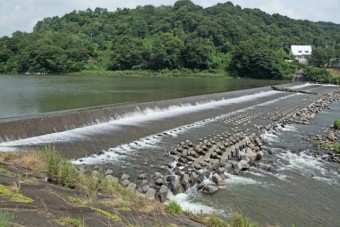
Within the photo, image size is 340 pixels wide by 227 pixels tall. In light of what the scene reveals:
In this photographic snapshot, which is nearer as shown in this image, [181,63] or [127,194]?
[127,194]

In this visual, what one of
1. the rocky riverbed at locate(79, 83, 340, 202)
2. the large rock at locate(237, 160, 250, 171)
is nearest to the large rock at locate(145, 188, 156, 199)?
the rocky riverbed at locate(79, 83, 340, 202)

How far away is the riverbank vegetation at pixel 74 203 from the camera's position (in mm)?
4660

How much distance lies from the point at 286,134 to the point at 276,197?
9.47 metres

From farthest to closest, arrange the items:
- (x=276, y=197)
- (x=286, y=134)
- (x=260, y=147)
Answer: (x=286, y=134)
(x=260, y=147)
(x=276, y=197)

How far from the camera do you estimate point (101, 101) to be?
26.5 meters

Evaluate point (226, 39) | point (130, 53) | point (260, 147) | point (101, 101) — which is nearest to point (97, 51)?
point (130, 53)

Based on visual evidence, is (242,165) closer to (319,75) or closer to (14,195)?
(14,195)

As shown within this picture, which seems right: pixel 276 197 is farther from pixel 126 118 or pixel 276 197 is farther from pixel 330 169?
pixel 126 118

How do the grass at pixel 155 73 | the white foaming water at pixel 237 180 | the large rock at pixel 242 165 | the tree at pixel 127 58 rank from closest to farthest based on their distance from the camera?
the white foaming water at pixel 237 180 < the large rock at pixel 242 165 < the grass at pixel 155 73 < the tree at pixel 127 58

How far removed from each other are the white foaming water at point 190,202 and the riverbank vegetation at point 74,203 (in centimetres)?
204

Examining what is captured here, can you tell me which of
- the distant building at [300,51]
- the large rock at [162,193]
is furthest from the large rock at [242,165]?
the distant building at [300,51]

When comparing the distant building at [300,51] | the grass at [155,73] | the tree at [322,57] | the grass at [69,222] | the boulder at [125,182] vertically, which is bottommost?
the boulder at [125,182]

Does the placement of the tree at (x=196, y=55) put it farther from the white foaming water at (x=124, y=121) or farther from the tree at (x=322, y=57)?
the white foaming water at (x=124, y=121)

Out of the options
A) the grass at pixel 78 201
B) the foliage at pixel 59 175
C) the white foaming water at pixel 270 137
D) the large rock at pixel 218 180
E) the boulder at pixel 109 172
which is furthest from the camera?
the white foaming water at pixel 270 137
